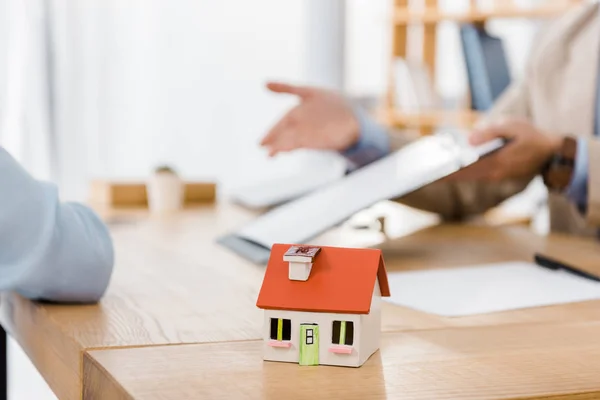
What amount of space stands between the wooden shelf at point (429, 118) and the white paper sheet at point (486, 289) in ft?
6.06

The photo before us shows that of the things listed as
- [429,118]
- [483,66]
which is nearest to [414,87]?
[429,118]

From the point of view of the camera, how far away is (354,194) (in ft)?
3.82

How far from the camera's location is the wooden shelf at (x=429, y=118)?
2.96 meters

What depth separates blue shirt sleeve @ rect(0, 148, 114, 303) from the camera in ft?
2.64

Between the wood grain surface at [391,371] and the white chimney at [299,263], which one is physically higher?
the white chimney at [299,263]

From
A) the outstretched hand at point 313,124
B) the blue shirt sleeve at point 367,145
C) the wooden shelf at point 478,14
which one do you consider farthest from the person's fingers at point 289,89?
the wooden shelf at point 478,14

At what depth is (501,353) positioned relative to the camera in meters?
0.72

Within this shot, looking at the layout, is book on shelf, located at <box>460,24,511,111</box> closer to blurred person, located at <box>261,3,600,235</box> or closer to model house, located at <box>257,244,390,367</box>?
blurred person, located at <box>261,3,600,235</box>

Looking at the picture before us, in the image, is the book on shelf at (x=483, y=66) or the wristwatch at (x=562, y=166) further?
the book on shelf at (x=483, y=66)

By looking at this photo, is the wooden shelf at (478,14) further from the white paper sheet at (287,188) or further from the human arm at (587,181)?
the human arm at (587,181)

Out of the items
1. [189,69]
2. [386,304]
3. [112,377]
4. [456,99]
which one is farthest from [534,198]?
[112,377]

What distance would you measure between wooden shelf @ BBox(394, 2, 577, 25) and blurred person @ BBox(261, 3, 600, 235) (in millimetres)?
971

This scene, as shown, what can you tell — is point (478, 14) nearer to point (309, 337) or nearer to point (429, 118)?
point (429, 118)

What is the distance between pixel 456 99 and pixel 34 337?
347 cm
